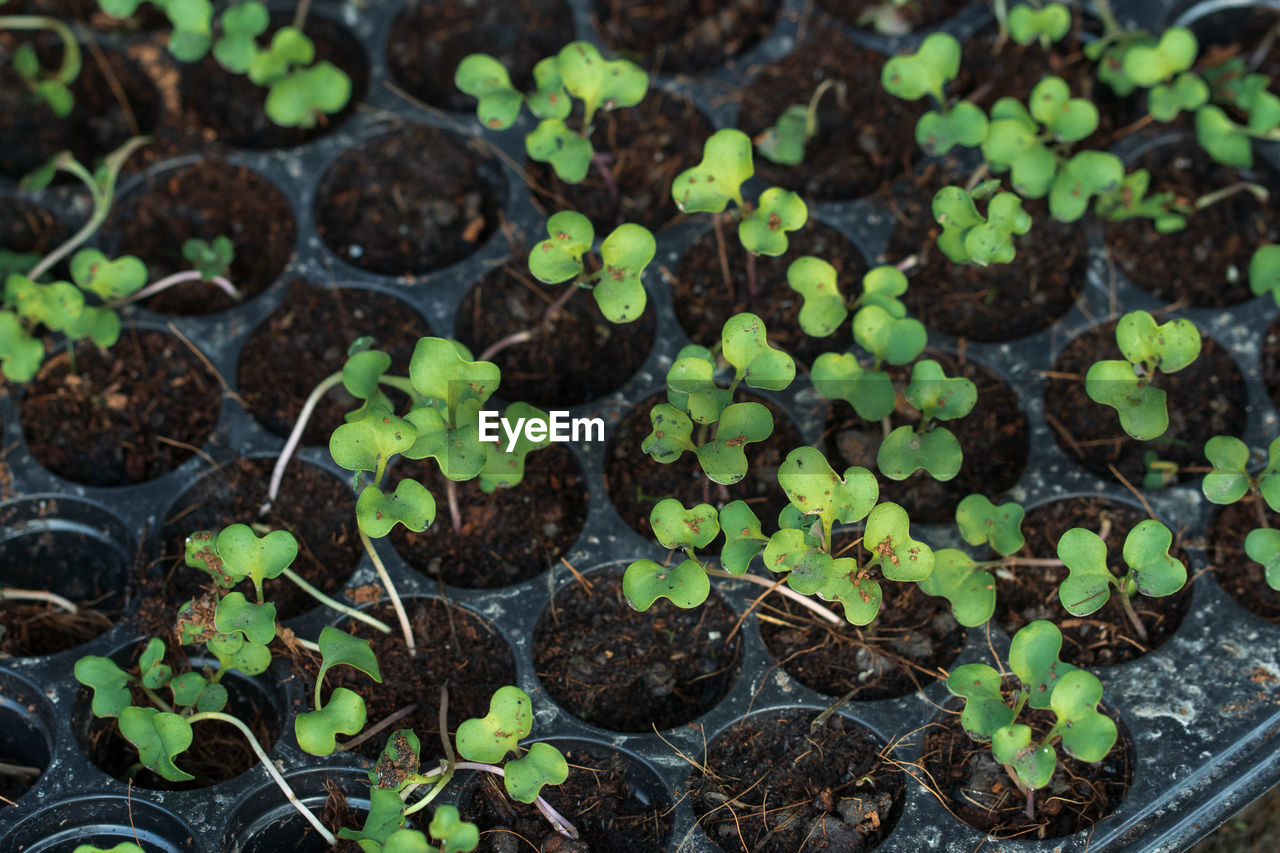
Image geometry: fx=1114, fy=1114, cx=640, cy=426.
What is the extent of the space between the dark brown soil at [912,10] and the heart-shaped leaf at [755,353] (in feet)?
2.69

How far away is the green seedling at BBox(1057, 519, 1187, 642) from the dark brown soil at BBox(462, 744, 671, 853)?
0.56 meters

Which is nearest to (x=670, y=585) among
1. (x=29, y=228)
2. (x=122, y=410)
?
(x=122, y=410)

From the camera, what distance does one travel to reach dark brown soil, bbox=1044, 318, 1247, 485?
1.59m

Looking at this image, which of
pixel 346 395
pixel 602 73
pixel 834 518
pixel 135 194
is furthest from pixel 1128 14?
pixel 135 194

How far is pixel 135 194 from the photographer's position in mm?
1781

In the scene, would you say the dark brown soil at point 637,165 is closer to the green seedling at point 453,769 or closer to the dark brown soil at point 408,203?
the dark brown soil at point 408,203

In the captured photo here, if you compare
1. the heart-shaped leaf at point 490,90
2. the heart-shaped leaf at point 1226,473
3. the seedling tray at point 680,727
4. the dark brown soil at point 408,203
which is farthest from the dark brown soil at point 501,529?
the heart-shaped leaf at point 1226,473

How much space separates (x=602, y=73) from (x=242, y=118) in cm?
70

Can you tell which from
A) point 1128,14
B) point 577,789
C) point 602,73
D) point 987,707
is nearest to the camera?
point 987,707

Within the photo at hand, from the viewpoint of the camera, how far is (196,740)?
1433 millimetres

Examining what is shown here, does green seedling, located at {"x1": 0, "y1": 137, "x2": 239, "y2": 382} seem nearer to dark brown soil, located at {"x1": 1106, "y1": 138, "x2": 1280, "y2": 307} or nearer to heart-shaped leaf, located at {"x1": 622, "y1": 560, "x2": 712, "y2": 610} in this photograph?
heart-shaped leaf, located at {"x1": 622, "y1": 560, "x2": 712, "y2": 610}

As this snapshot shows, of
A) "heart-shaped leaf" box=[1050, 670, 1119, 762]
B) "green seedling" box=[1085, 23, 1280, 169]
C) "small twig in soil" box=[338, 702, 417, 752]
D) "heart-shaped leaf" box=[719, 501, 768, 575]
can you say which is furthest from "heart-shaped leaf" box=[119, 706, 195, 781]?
"green seedling" box=[1085, 23, 1280, 169]

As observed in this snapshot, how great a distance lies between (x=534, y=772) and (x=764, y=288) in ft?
2.65

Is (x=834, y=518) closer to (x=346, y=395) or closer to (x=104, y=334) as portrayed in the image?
(x=346, y=395)
